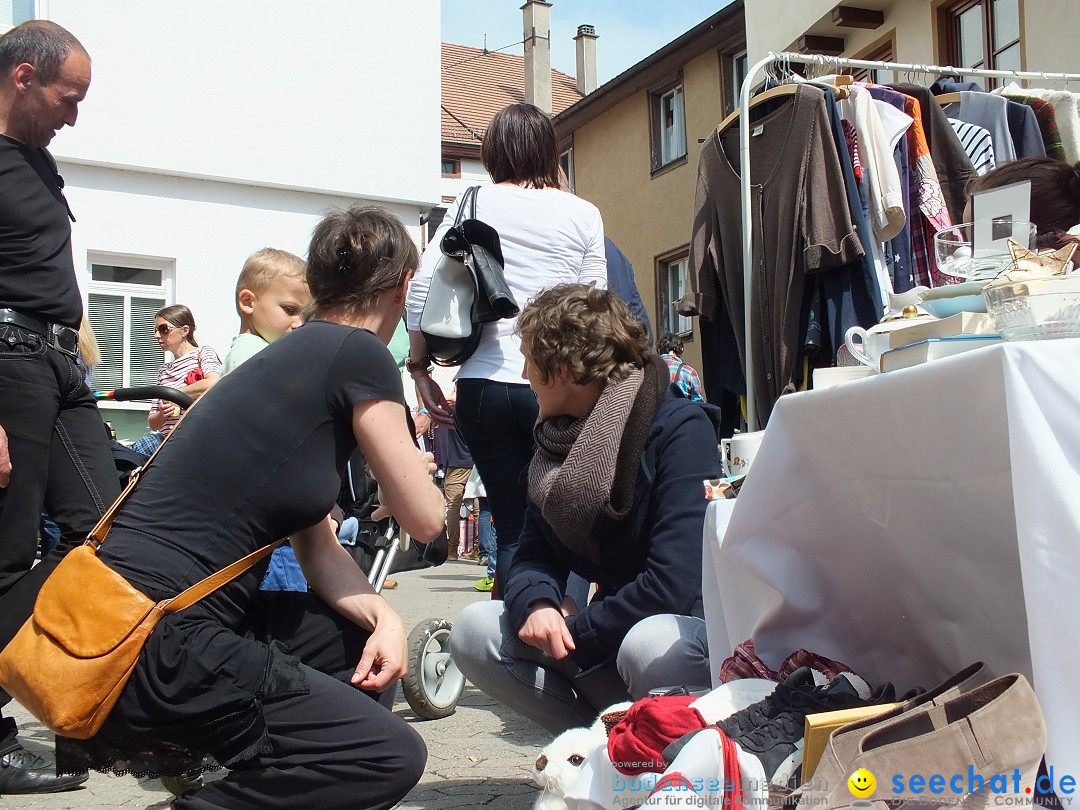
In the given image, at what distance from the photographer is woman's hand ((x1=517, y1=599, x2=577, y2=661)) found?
2.60 metres

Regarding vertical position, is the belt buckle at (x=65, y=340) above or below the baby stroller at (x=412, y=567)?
above

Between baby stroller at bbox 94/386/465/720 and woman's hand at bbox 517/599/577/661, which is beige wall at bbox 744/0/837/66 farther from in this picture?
woman's hand at bbox 517/599/577/661

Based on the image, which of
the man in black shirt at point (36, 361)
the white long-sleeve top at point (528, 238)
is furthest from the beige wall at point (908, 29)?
the man in black shirt at point (36, 361)

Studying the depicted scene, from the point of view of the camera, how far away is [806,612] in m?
1.99

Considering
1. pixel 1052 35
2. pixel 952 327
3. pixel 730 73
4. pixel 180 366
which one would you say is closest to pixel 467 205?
pixel 952 327

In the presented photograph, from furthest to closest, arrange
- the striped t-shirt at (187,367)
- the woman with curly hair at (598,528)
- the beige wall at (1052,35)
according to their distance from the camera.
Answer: the beige wall at (1052,35) < the striped t-shirt at (187,367) < the woman with curly hair at (598,528)

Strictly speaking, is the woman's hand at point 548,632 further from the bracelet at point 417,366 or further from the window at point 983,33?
the window at point 983,33

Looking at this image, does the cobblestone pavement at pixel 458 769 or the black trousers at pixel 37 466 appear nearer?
the cobblestone pavement at pixel 458 769

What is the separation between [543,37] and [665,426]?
27.5 meters

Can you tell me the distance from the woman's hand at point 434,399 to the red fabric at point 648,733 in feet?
7.63

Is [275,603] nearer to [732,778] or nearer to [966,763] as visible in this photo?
[732,778]

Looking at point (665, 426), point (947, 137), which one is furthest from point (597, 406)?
A: point (947, 137)

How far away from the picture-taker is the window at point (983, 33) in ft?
31.1

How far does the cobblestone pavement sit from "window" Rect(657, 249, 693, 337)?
15.5m
